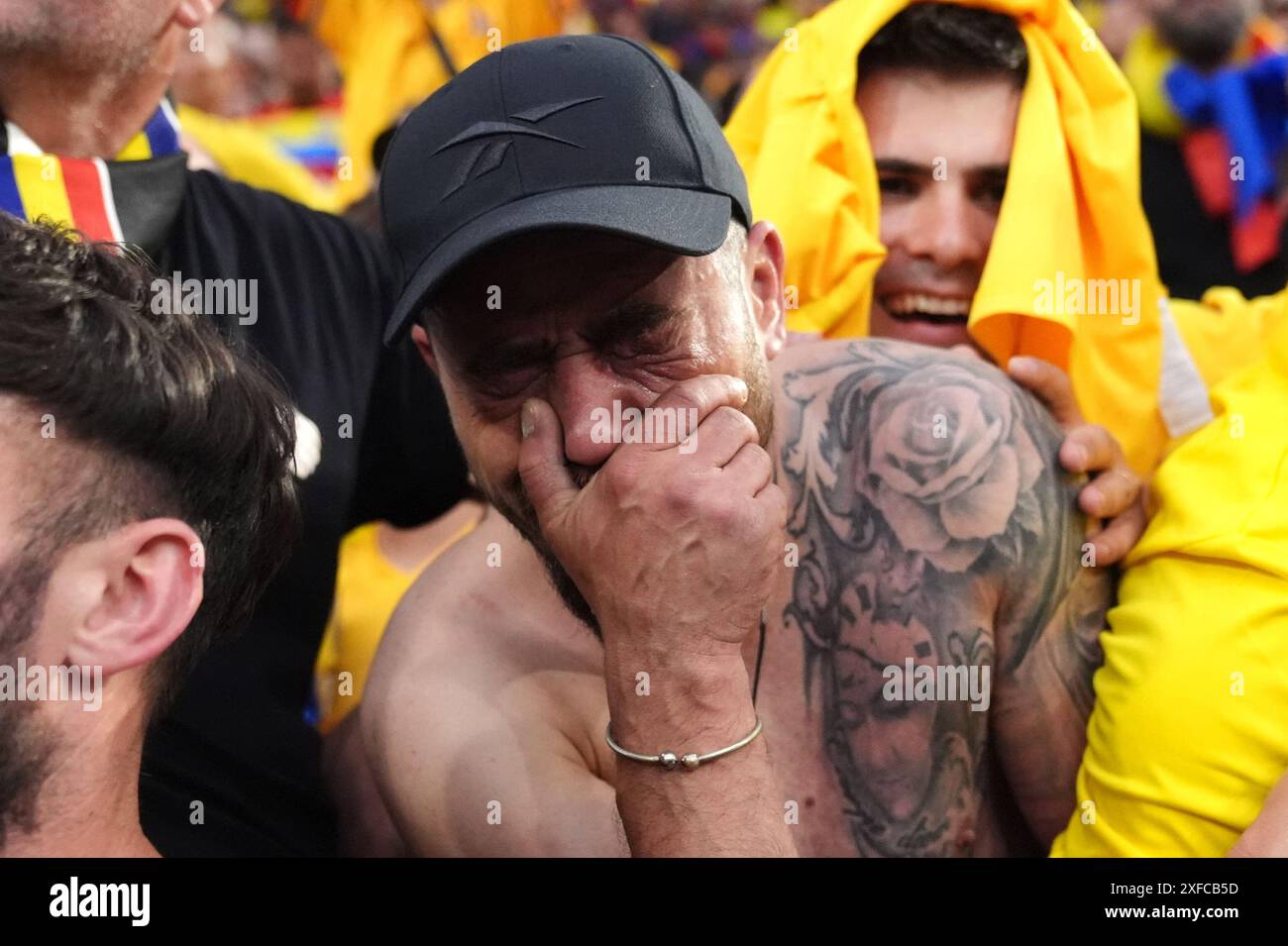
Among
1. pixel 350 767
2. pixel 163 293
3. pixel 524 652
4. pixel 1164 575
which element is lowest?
pixel 350 767

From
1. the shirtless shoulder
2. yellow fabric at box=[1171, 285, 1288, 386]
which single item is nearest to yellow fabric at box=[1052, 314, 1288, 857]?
the shirtless shoulder

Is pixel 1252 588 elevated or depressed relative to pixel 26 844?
elevated

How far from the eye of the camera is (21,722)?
59.7 inches

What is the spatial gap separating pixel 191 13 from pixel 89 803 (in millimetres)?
1273

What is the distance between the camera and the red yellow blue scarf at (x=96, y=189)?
2100 millimetres

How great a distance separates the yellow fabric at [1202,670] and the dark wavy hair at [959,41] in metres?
0.90

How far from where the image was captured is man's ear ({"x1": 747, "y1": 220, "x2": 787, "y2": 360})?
6.71 ft

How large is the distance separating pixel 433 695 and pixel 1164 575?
0.96m

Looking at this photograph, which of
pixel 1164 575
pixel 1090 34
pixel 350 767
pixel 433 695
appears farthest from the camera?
pixel 1090 34

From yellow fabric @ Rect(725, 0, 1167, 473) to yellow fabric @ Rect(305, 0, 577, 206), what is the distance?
5.99 ft

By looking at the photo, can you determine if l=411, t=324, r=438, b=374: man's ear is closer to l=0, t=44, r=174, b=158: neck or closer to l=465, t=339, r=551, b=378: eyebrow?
l=465, t=339, r=551, b=378: eyebrow

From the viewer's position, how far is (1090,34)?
8.88ft

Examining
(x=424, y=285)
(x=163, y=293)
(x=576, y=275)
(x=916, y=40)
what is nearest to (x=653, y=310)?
(x=576, y=275)

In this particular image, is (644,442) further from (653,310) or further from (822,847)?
(822,847)
